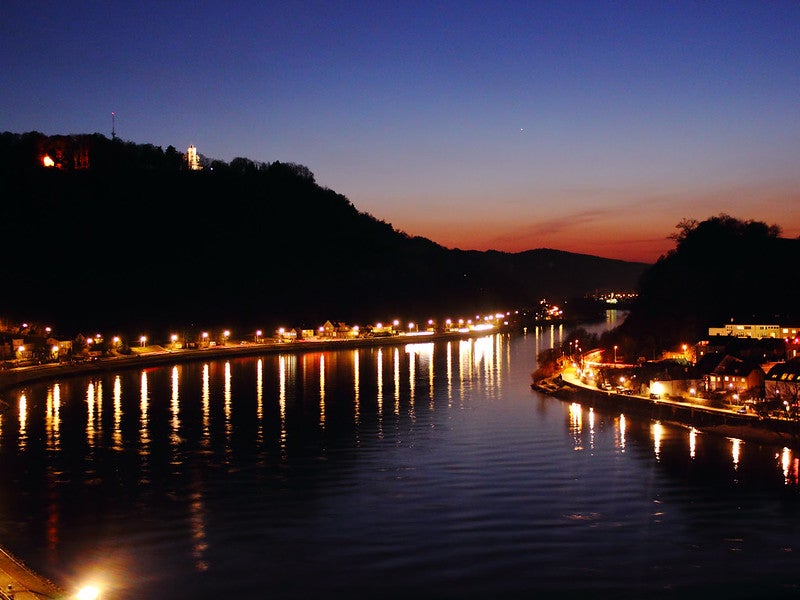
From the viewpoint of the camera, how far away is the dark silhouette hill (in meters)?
26.0

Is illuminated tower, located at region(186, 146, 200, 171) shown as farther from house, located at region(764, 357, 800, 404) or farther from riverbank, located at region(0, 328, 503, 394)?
Answer: house, located at region(764, 357, 800, 404)

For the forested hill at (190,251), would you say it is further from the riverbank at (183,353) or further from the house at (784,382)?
the house at (784,382)

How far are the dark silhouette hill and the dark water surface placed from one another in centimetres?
1123

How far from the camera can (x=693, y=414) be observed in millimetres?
14453

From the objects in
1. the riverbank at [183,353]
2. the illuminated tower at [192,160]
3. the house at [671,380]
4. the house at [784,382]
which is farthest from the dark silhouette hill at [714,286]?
the illuminated tower at [192,160]

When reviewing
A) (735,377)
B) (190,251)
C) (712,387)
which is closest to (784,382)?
(735,377)

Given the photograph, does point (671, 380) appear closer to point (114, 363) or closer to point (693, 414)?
point (693, 414)

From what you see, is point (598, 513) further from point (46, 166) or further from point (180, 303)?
point (46, 166)

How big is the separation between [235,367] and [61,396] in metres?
9.25

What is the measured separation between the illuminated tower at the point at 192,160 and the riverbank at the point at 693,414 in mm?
47832

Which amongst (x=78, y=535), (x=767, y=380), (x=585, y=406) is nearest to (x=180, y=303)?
(x=585, y=406)

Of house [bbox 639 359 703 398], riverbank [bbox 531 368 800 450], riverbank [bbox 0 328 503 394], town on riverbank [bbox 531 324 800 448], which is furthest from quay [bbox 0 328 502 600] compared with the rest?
house [bbox 639 359 703 398]

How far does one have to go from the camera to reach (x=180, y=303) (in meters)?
44.0

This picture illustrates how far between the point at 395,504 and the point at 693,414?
7213 millimetres
